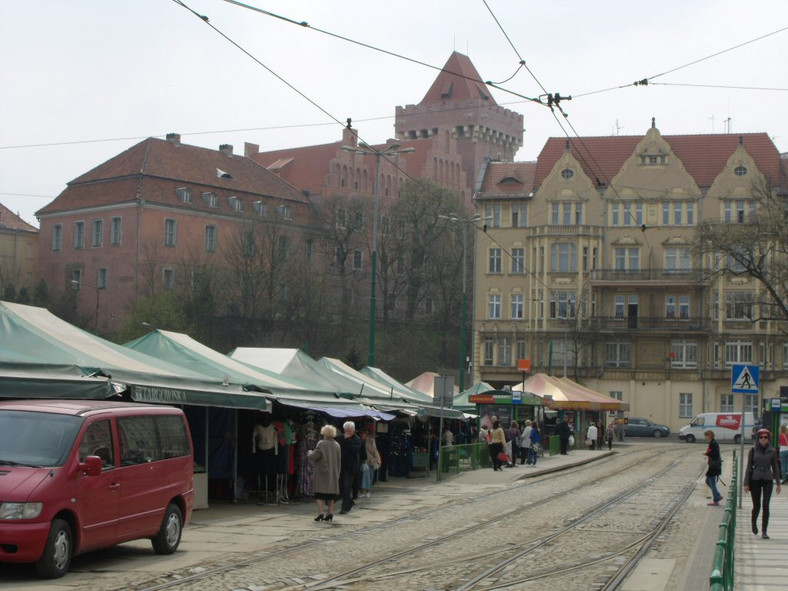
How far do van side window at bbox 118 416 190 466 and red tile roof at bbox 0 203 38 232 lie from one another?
284 ft

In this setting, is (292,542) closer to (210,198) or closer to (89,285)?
(89,285)

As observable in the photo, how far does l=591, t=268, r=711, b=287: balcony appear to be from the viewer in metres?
84.3

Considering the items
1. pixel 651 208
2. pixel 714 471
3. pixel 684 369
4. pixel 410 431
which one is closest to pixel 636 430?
pixel 684 369

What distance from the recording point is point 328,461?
20109 mm

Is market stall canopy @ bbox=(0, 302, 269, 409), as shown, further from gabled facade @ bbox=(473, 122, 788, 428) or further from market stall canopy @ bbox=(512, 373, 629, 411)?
gabled facade @ bbox=(473, 122, 788, 428)

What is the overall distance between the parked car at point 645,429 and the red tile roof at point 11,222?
1982 inches

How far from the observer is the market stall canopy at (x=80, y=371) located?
1642 centimetres

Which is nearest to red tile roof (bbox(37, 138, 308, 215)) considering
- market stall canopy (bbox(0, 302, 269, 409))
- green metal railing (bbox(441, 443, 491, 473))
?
green metal railing (bbox(441, 443, 491, 473))

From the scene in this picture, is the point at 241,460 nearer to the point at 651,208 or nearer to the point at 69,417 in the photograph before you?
the point at 69,417

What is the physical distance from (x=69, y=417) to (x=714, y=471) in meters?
16.3

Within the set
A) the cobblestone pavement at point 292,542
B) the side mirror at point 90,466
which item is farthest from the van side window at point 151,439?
the cobblestone pavement at point 292,542

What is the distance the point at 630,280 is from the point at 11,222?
161 feet

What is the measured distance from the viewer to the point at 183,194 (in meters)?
96.2

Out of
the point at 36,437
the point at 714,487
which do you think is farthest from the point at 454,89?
the point at 36,437
